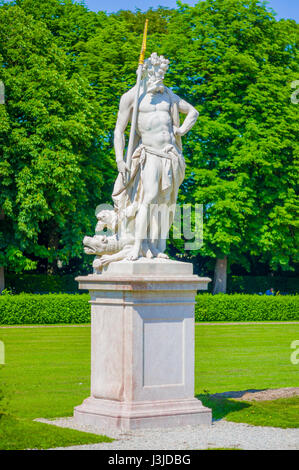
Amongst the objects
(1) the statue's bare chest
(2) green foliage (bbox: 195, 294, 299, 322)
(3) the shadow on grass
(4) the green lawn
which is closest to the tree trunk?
(2) green foliage (bbox: 195, 294, 299, 322)

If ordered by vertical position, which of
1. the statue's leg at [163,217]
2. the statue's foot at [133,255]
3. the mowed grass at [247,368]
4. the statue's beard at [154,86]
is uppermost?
the statue's beard at [154,86]

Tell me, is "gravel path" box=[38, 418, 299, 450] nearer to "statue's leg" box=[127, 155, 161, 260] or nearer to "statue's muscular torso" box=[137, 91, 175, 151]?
"statue's leg" box=[127, 155, 161, 260]

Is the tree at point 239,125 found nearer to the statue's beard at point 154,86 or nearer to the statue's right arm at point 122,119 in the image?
the statue's right arm at point 122,119

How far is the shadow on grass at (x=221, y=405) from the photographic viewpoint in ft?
39.2

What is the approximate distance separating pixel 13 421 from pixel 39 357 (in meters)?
9.78

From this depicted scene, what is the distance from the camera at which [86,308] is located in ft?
108

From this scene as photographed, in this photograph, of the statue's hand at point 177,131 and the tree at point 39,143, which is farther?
the tree at point 39,143

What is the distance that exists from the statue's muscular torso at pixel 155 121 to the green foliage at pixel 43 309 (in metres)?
20.4

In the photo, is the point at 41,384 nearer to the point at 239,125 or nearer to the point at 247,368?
the point at 247,368

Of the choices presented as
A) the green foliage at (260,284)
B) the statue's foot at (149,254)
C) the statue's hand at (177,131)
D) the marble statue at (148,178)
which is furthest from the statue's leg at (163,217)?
the green foliage at (260,284)

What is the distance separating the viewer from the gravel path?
950 centimetres

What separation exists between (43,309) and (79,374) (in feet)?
50.8
